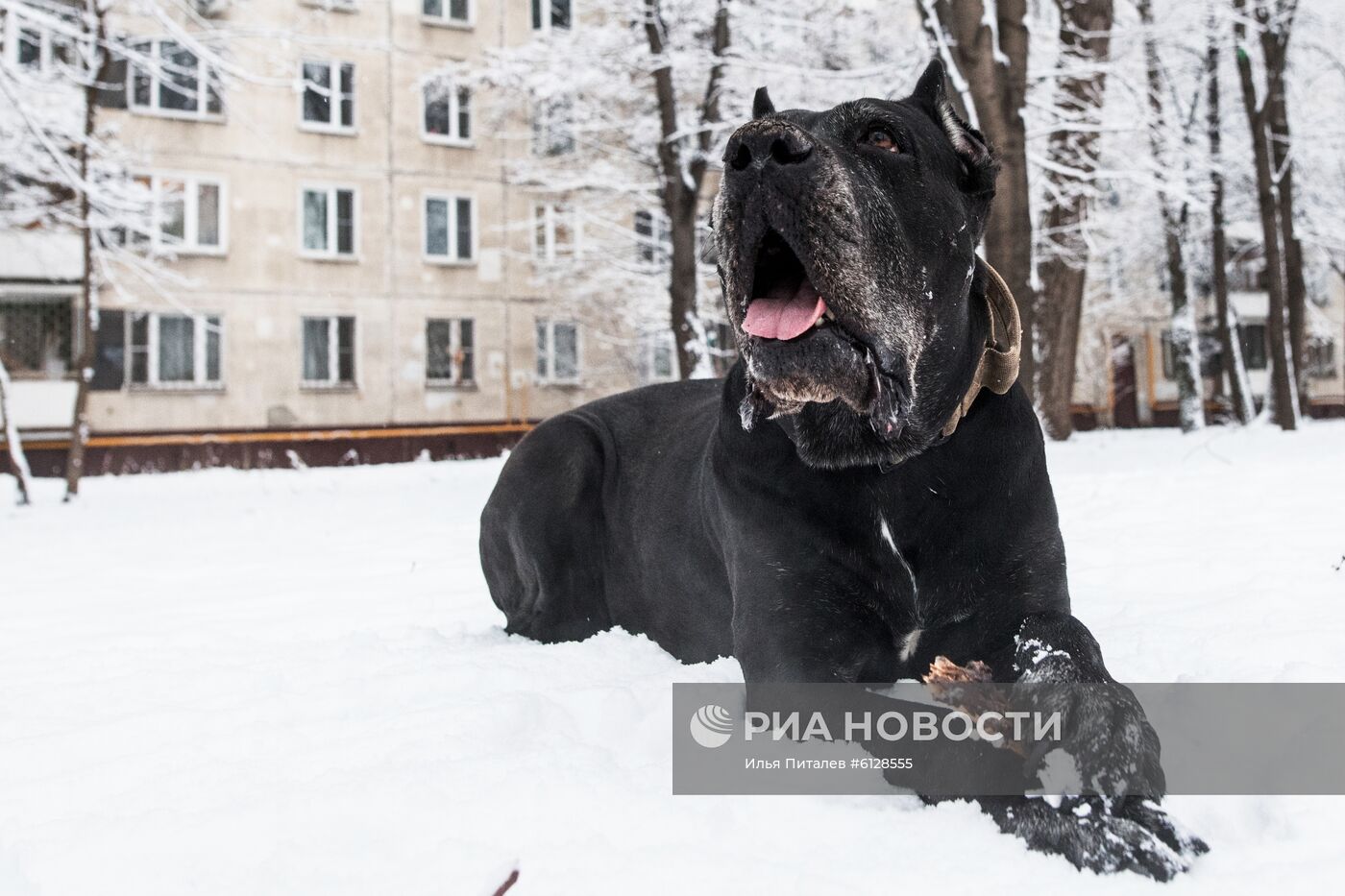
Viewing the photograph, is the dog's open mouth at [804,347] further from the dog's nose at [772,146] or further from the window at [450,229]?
the window at [450,229]

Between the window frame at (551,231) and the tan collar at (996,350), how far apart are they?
17.3 metres

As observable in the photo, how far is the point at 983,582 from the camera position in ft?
8.12

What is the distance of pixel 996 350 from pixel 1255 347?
129ft

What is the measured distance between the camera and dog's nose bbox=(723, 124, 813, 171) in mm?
2199

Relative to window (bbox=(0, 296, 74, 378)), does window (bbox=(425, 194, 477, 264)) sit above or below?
above

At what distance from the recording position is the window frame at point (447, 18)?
23.9 meters

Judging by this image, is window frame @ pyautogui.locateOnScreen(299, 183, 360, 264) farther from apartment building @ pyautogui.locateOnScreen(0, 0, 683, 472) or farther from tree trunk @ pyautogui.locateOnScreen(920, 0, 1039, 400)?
tree trunk @ pyautogui.locateOnScreen(920, 0, 1039, 400)

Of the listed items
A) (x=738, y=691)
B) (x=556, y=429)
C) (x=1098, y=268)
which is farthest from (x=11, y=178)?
(x=1098, y=268)

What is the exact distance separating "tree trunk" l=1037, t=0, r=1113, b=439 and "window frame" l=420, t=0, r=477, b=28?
14575mm

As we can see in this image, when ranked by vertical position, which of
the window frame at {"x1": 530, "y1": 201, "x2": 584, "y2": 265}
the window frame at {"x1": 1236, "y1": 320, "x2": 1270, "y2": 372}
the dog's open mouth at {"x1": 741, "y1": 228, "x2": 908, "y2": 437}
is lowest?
the dog's open mouth at {"x1": 741, "y1": 228, "x2": 908, "y2": 437}

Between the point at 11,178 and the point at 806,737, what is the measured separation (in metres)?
17.6

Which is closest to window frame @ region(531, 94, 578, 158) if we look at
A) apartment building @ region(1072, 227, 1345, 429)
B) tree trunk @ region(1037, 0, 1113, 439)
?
tree trunk @ region(1037, 0, 1113, 439)

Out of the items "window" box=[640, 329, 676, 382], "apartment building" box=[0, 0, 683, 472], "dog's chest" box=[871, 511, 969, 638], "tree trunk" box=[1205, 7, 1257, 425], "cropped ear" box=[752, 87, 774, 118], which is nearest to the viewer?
"dog's chest" box=[871, 511, 969, 638]

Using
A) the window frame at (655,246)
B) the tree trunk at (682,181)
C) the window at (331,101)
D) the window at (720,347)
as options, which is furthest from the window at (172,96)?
the tree trunk at (682,181)
